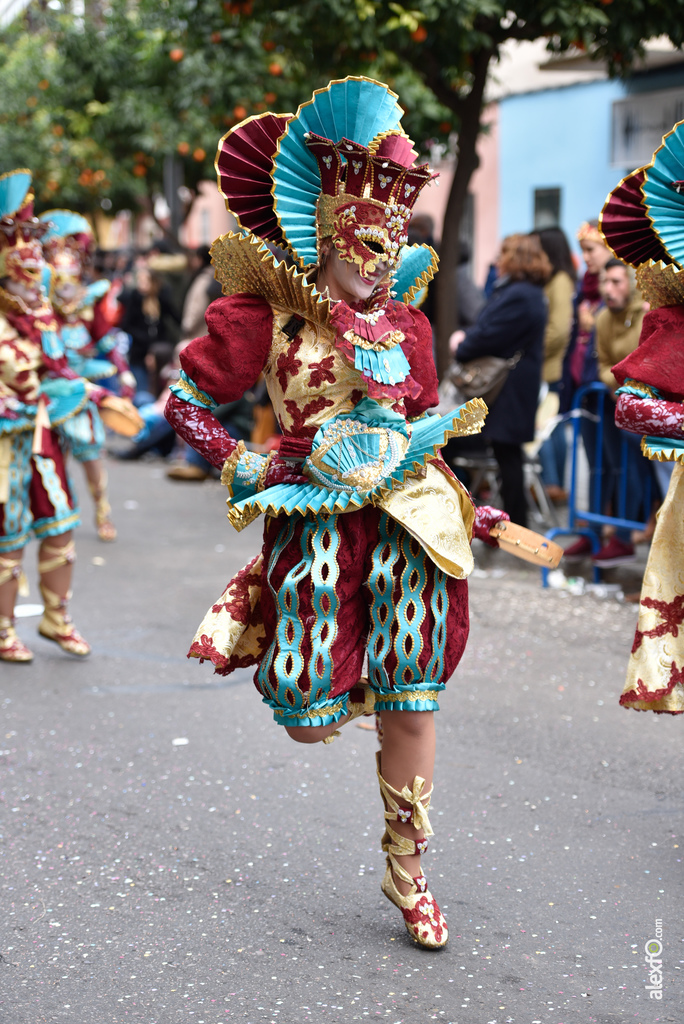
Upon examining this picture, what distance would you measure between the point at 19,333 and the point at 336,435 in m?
2.99

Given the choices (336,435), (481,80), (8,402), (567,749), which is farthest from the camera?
(481,80)

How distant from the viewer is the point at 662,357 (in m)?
3.48

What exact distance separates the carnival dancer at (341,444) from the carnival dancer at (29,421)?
256cm

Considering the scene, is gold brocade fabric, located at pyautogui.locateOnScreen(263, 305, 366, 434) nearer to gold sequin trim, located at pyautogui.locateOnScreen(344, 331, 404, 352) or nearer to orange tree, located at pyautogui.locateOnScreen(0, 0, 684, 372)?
gold sequin trim, located at pyautogui.locateOnScreen(344, 331, 404, 352)

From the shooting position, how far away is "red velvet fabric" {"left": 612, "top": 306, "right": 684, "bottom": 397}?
11.4ft

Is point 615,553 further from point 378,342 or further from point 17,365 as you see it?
point 378,342

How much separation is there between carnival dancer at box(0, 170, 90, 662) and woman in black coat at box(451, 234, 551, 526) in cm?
298

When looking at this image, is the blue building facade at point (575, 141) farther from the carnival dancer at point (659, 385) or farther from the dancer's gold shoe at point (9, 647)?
the carnival dancer at point (659, 385)

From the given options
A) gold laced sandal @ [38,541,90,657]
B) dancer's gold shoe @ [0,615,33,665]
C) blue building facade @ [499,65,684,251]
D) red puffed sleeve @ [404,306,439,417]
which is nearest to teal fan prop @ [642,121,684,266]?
red puffed sleeve @ [404,306,439,417]

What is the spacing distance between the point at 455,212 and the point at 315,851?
645 cm

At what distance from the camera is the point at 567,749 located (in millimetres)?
4648

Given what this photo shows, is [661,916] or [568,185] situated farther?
[568,185]

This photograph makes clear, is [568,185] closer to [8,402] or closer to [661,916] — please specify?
[8,402]

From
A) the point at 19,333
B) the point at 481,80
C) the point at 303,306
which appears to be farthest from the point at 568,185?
the point at 303,306
